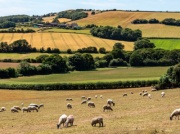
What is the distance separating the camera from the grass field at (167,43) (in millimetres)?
161137

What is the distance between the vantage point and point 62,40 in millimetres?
168500

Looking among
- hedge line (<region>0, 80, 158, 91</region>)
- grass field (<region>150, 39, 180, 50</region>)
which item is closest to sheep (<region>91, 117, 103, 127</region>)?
hedge line (<region>0, 80, 158, 91</region>)

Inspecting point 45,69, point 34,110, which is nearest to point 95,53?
point 45,69

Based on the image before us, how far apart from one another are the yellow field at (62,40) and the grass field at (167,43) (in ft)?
41.5

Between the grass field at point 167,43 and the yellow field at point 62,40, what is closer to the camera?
the yellow field at point 62,40

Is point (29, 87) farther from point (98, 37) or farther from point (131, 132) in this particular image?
point (98, 37)

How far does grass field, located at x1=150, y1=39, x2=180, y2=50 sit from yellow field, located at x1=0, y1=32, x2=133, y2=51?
12.6m

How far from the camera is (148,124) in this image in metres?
28.2

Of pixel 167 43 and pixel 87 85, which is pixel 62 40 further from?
pixel 87 85

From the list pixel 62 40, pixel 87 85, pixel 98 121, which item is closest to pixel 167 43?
pixel 62 40

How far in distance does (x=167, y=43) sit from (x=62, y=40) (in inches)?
1991

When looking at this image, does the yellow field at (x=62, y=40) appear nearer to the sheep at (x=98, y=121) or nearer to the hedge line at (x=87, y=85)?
the hedge line at (x=87, y=85)

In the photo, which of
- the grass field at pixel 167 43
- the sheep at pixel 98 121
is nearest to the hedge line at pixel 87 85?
the sheep at pixel 98 121

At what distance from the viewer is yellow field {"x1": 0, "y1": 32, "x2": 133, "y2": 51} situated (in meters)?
160
